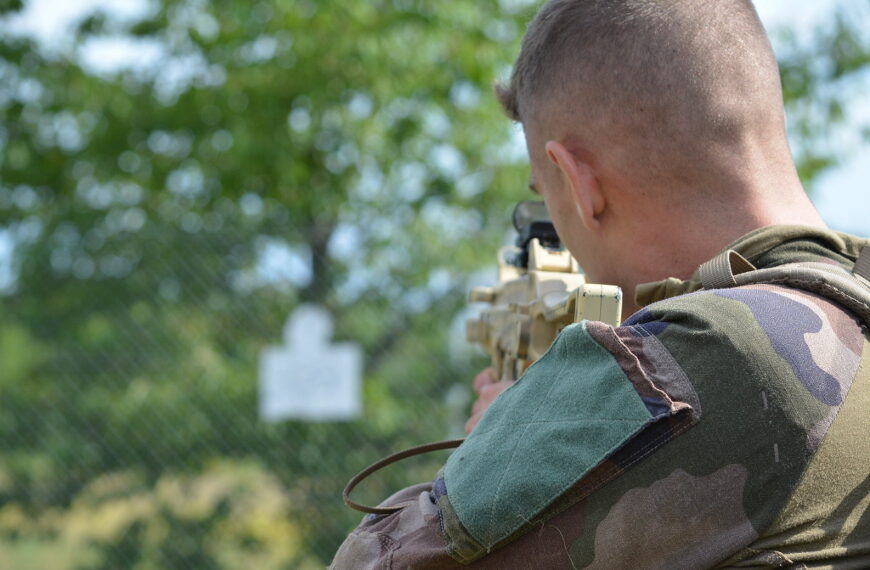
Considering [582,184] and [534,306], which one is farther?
[534,306]

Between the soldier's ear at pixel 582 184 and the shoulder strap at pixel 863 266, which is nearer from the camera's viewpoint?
the shoulder strap at pixel 863 266

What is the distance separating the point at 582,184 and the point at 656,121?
133 mm

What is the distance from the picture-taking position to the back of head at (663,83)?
140 centimetres

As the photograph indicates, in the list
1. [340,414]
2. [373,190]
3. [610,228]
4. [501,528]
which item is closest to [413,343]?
[340,414]

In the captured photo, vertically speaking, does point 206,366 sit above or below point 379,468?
below

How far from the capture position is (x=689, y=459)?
1079 mm

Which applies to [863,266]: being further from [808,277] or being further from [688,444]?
[688,444]

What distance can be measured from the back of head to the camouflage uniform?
334 mm

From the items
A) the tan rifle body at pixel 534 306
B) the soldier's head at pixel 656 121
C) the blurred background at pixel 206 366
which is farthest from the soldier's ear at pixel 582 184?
the blurred background at pixel 206 366

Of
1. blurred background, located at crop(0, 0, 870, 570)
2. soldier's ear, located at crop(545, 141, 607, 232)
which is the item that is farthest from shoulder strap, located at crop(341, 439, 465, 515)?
blurred background, located at crop(0, 0, 870, 570)

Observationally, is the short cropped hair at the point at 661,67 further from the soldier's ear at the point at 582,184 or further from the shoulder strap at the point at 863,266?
the shoulder strap at the point at 863,266

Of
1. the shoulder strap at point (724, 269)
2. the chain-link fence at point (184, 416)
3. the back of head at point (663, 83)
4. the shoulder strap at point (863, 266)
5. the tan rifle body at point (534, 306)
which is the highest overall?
the back of head at point (663, 83)

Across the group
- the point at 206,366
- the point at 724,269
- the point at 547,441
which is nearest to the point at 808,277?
the point at 724,269

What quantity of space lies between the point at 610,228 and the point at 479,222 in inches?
228
